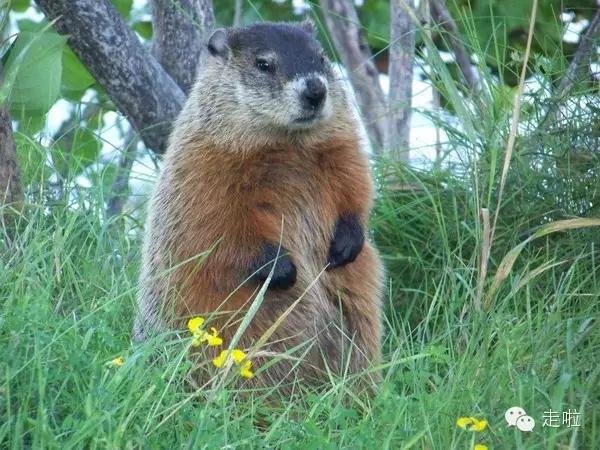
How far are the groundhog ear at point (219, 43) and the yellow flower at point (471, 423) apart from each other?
2115 mm

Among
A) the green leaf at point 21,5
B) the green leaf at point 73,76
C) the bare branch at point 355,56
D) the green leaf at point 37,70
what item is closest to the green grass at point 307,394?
the green leaf at point 37,70

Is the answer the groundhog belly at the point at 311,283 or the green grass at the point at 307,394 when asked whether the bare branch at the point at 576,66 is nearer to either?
the green grass at the point at 307,394

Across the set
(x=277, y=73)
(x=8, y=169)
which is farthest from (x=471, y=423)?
(x=8, y=169)

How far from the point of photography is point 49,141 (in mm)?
5398

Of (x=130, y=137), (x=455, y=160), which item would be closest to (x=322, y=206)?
(x=455, y=160)

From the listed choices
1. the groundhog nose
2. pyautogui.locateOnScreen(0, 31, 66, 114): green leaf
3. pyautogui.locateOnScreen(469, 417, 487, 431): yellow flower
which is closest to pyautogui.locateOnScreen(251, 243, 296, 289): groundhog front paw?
the groundhog nose

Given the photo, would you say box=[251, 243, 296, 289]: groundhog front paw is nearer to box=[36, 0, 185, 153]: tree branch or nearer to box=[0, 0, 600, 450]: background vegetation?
box=[0, 0, 600, 450]: background vegetation

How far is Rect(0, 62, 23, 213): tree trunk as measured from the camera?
15.4ft

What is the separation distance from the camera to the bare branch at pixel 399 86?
5721 mm

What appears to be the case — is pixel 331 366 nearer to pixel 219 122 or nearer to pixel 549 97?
pixel 219 122

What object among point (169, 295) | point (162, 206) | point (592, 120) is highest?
point (592, 120)

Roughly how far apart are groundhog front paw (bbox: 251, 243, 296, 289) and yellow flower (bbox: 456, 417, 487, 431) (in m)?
1.27

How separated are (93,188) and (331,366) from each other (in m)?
1.40

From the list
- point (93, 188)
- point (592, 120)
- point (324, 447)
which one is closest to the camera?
point (324, 447)
